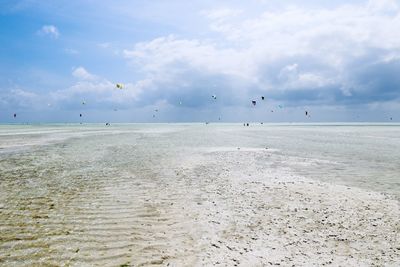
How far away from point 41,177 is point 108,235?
1198cm

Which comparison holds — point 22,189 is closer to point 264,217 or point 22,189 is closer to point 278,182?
point 264,217

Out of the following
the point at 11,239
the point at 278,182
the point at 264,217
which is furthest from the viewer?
the point at 278,182

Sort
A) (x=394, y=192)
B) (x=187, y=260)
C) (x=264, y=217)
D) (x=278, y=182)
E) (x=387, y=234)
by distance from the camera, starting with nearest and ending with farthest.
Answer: (x=187, y=260)
(x=387, y=234)
(x=264, y=217)
(x=394, y=192)
(x=278, y=182)

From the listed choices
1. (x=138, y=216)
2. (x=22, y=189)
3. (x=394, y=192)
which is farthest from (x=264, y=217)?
(x=22, y=189)

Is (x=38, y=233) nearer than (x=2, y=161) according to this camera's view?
Yes

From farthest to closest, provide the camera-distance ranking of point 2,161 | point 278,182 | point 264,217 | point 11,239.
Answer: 1. point 2,161
2. point 278,182
3. point 264,217
4. point 11,239

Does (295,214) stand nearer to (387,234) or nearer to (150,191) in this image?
(387,234)

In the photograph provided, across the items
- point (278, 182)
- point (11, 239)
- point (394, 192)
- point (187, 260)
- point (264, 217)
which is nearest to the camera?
point (187, 260)

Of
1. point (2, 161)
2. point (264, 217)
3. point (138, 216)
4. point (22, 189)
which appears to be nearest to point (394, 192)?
point (264, 217)

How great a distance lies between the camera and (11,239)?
29.8 ft

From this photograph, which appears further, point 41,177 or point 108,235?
point 41,177

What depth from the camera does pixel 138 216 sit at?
11.8 m

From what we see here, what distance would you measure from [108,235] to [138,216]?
2230 mm

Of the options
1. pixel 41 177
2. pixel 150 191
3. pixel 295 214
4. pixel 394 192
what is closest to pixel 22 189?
pixel 41 177
